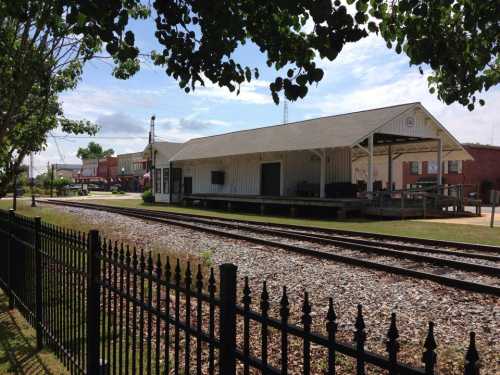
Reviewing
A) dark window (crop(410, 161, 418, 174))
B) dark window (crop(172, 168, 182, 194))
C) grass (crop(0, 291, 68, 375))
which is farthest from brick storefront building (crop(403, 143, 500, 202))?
grass (crop(0, 291, 68, 375))

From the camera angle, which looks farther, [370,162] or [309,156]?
[309,156]

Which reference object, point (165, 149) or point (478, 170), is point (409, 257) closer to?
point (165, 149)

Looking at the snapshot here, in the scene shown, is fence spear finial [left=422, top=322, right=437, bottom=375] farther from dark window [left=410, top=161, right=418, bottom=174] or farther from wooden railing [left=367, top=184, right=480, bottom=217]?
dark window [left=410, top=161, right=418, bottom=174]

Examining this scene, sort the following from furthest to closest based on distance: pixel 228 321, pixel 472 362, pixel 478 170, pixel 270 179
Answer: pixel 478 170
pixel 270 179
pixel 228 321
pixel 472 362

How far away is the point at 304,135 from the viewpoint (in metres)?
28.5

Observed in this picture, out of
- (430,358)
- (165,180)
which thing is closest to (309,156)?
(165,180)

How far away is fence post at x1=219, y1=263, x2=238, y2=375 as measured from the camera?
259 centimetres

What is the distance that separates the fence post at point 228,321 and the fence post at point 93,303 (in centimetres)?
200

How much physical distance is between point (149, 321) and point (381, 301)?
4.39 m

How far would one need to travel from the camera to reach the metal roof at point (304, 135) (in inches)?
964

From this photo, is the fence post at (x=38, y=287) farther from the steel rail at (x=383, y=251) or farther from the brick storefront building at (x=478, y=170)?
the brick storefront building at (x=478, y=170)

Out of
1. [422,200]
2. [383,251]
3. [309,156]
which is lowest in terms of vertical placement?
[383,251]

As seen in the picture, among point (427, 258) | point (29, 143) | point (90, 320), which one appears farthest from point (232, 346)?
point (29, 143)

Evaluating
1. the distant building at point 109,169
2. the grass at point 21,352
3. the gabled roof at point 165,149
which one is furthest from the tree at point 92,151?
the grass at point 21,352
